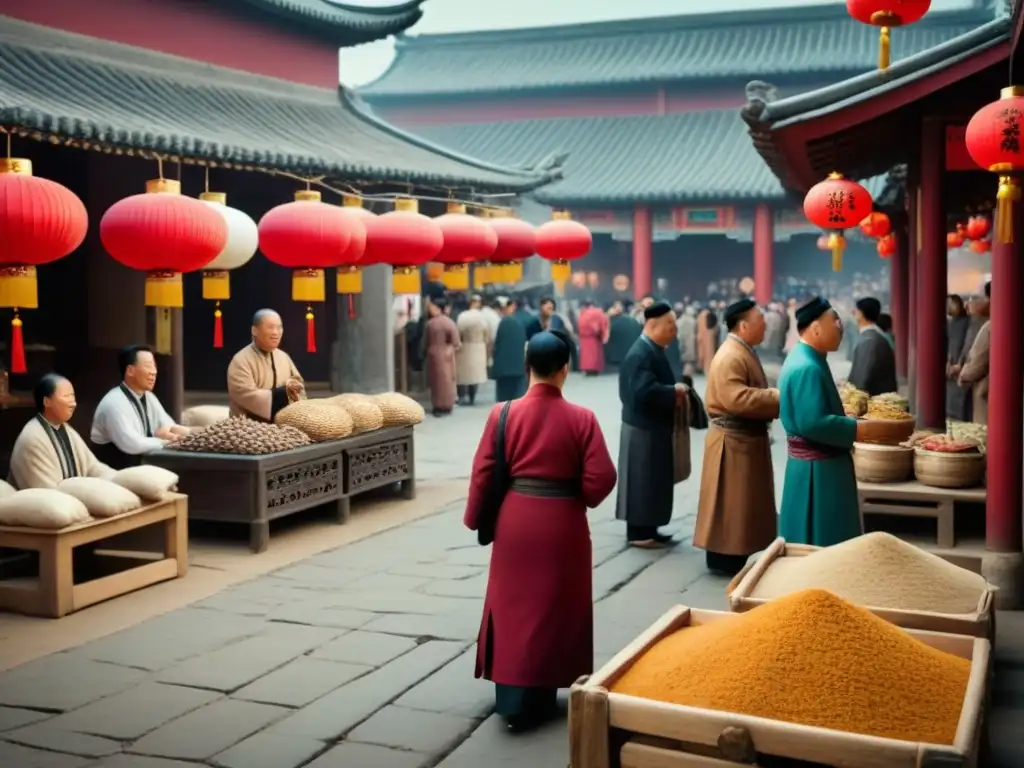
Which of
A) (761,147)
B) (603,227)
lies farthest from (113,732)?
(603,227)

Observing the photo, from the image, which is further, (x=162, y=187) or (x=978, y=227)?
(x=978, y=227)

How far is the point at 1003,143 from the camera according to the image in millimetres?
5512

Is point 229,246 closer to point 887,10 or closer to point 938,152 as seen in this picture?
point 887,10

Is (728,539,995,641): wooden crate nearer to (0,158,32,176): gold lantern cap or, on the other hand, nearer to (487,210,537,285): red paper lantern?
(0,158,32,176): gold lantern cap

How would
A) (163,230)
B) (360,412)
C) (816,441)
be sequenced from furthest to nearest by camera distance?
1. (360,412)
2. (163,230)
3. (816,441)

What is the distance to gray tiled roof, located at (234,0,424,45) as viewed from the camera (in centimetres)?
1437

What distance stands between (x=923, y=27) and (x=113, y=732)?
2719 centimetres

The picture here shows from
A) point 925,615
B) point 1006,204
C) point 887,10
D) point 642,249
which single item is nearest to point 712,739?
point 925,615

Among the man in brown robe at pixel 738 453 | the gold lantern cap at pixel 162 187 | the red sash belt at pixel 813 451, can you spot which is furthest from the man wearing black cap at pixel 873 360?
the gold lantern cap at pixel 162 187

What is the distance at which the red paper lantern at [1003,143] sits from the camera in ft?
18.0

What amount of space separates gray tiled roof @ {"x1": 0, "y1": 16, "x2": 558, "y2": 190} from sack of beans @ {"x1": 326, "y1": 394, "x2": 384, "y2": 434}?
2.85 m

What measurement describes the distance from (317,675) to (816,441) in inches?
101

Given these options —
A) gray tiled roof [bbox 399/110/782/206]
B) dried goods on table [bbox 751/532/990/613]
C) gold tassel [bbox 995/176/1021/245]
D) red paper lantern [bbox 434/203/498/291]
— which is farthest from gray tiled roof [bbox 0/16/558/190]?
gray tiled roof [bbox 399/110/782/206]

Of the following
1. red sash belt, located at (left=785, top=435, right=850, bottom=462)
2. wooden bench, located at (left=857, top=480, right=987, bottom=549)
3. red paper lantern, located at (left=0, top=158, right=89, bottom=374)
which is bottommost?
wooden bench, located at (left=857, top=480, right=987, bottom=549)
